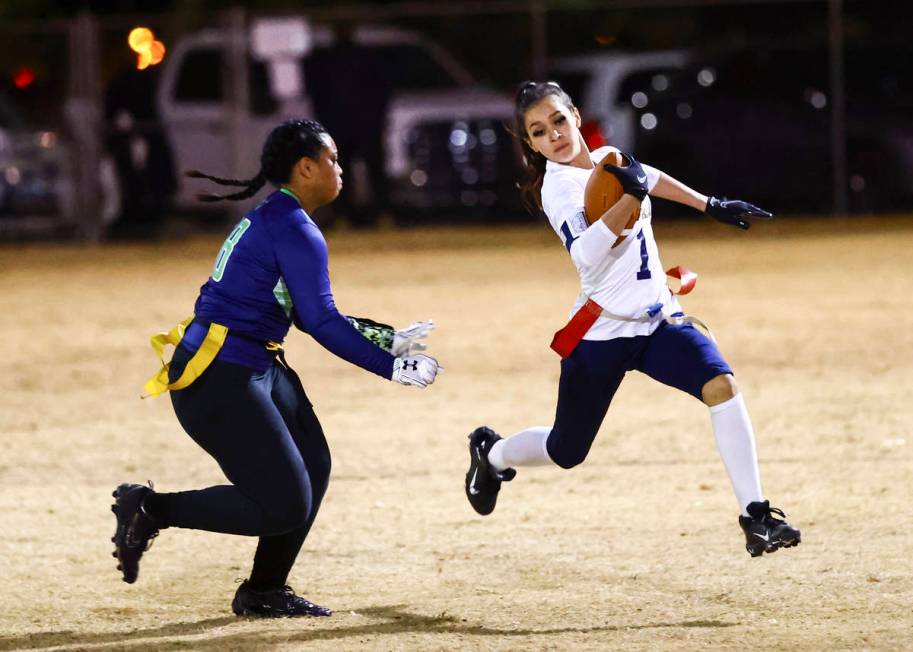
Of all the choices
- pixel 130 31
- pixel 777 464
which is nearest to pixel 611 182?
pixel 777 464

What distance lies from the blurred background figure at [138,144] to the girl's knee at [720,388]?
17171 mm

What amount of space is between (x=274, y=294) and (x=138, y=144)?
17.2 metres

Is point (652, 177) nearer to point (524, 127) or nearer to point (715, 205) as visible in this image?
point (715, 205)

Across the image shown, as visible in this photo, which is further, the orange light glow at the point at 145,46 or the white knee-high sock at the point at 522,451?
the orange light glow at the point at 145,46

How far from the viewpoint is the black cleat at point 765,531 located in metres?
5.81

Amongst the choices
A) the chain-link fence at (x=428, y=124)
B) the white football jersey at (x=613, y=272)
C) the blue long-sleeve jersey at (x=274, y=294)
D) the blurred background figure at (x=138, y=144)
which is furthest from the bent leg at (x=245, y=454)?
the blurred background figure at (x=138, y=144)

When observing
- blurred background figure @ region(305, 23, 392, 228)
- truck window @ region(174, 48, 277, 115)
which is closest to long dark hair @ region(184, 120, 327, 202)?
blurred background figure @ region(305, 23, 392, 228)

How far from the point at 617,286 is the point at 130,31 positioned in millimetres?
20002

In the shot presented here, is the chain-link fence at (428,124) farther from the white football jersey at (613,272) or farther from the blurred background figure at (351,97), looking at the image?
the white football jersey at (613,272)

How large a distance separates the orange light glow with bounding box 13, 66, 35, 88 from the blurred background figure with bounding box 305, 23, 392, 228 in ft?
23.5

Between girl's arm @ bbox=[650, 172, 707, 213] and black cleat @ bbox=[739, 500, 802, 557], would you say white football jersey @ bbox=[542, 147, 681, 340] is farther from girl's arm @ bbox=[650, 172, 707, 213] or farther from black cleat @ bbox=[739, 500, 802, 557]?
black cleat @ bbox=[739, 500, 802, 557]

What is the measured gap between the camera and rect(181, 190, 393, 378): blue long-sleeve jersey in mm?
5539

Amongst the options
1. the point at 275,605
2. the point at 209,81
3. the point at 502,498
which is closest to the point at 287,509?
the point at 275,605

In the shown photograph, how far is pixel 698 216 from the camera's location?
23641mm
